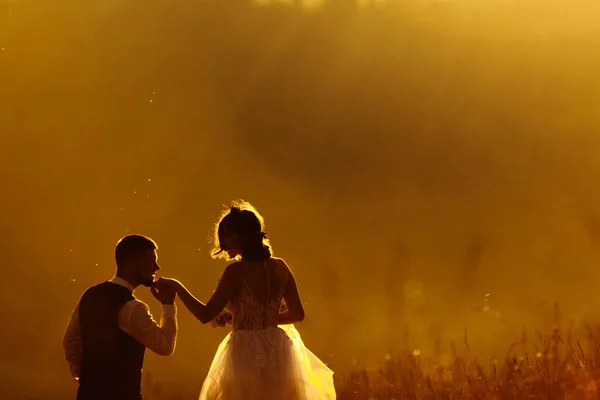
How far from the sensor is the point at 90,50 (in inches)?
975

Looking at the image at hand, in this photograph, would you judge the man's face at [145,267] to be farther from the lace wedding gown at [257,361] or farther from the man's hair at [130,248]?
the lace wedding gown at [257,361]

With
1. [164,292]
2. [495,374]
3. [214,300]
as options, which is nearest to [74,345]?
[164,292]

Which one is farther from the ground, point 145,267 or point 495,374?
point 495,374

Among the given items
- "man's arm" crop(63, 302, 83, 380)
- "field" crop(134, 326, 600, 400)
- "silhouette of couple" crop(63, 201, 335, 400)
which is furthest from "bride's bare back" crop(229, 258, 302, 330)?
"field" crop(134, 326, 600, 400)

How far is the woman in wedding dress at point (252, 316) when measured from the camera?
6105 mm

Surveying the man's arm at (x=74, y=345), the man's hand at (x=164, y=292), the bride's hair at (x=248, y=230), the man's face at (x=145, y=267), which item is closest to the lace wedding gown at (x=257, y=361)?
the bride's hair at (x=248, y=230)

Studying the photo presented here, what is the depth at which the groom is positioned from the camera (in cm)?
508

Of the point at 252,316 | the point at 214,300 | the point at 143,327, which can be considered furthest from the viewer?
the point at 252,316

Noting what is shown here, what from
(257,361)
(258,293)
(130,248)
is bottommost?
(257,361)

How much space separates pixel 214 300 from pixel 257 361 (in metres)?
0.47

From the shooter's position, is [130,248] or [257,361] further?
[257,361]

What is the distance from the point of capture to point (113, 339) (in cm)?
509

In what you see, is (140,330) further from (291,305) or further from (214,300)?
(291,305)

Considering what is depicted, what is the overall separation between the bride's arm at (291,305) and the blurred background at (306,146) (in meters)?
8.78
